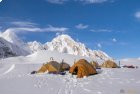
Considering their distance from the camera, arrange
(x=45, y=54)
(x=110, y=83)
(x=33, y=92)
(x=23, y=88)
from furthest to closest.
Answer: (x=45, y=54) → (x=110, y=83) → (x=23, y=88) → (x=33, y=92)

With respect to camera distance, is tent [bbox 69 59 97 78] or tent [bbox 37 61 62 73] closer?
tent [bbox 69 59 97 78]

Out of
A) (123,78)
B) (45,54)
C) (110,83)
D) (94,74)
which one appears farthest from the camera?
(45,54)

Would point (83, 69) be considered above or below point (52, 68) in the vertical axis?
below

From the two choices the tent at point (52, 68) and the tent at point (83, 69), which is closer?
the tent at point (83, 69)

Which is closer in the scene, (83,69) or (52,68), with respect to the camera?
(83,69)

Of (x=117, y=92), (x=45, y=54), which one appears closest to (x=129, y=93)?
(x=117, y=92)

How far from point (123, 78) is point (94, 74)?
551 centimetres

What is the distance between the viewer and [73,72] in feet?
129

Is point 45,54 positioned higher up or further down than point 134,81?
higher up

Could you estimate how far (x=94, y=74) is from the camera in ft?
123

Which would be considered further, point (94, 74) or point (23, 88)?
point (94, 74)

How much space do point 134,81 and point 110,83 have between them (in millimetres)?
2752

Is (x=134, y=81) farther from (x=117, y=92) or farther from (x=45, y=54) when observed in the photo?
(x=45, y=54)

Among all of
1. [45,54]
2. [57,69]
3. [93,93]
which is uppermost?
[45,54]
